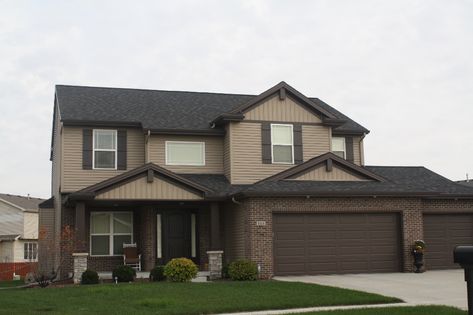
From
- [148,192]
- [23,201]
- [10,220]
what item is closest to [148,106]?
[148,192]

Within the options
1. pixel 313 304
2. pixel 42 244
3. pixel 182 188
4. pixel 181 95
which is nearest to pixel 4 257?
pixel 42 244

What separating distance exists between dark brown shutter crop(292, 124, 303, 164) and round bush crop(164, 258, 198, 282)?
713 cm

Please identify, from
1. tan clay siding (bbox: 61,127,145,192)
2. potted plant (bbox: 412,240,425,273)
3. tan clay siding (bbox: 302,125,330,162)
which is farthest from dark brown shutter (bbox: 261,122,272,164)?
potted plant (bbox: 412,240,425,273)

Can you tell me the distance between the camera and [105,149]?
24.5 m

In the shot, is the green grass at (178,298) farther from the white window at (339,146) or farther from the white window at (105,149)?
the white window at (339,146)

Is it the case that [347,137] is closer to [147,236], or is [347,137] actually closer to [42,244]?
[147,236]

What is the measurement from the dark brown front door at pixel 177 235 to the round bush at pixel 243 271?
4193 mm

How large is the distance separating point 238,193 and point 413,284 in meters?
6.49

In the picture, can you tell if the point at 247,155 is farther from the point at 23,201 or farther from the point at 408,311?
the point at 23,201

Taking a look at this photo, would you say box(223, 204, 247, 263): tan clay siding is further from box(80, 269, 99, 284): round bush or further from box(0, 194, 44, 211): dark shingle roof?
box(0, 194, 44, 211): dark shingle roof

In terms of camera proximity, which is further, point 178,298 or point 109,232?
point 109,232

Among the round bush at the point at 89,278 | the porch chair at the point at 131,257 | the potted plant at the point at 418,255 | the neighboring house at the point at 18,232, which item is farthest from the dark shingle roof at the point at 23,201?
the potted plant at the point at 418,255

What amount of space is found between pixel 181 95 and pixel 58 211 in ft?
25.5

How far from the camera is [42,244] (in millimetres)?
27391
